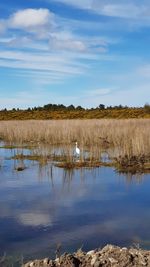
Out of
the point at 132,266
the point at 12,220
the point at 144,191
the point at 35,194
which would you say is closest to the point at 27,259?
the point at 132,266

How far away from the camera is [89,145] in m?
15.5

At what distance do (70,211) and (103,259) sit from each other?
2654 millimetres

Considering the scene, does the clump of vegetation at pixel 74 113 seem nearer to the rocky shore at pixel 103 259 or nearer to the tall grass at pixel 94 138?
the tall grass at pixel 94 138

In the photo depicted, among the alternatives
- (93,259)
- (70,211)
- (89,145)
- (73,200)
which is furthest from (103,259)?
(89,145)

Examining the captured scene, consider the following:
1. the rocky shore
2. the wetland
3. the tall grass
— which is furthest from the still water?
the tall grass

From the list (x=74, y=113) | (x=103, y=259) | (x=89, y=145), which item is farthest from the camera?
(x=74, y=113)

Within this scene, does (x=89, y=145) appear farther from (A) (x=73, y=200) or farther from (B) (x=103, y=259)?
(B) (x=103, y=259)

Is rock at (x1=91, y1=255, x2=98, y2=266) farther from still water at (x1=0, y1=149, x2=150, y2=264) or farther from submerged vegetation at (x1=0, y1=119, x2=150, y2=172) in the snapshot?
submerged vegetation at (x1=0, y1=119, x2=150, y2=172)

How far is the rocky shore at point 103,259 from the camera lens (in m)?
4.17

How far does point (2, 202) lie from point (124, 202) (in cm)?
182

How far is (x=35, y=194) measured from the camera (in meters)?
8.09

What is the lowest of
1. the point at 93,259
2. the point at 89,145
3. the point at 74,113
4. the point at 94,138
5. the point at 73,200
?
the point at 93,259

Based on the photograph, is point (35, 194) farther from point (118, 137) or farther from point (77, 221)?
point (118, 137)

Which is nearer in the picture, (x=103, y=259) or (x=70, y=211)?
(x=103, y=259)
